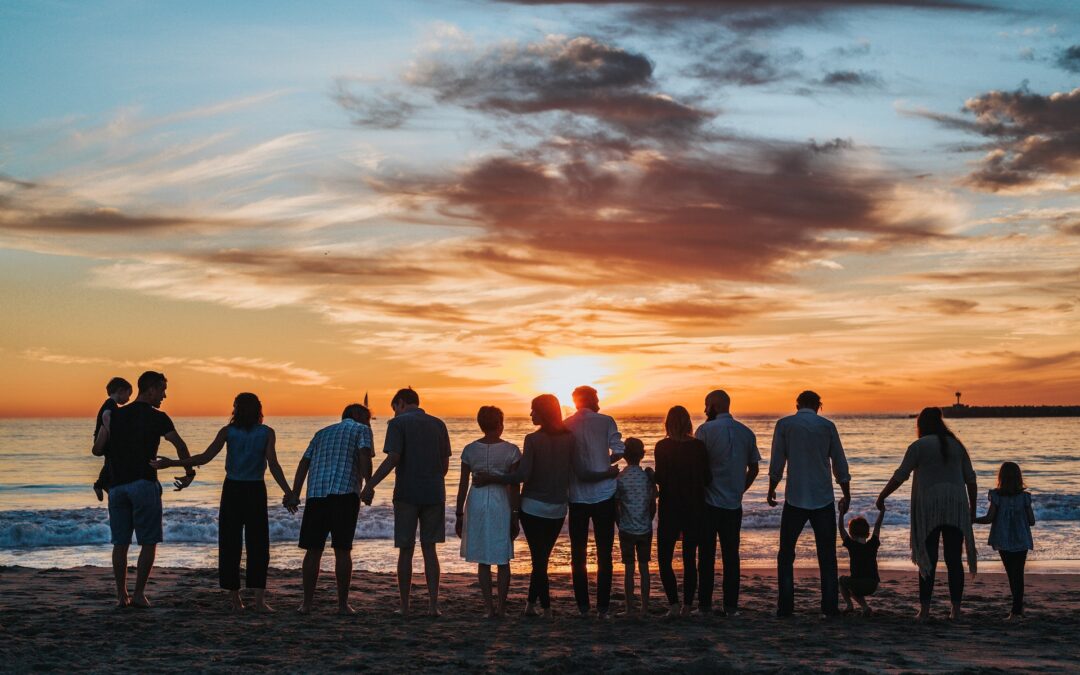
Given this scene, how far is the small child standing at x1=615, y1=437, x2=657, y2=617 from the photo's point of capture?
28.5 feet

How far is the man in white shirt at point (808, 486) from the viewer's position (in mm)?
8617

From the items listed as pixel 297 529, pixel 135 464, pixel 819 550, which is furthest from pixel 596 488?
pixel 297 529

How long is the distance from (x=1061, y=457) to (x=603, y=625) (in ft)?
153

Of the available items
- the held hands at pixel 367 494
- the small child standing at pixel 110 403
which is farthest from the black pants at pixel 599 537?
the small child standing at pixel 110 403

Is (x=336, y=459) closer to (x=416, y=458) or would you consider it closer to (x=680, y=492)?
(x=416, y=458)

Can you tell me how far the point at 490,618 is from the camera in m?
8.59

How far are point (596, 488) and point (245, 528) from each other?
10.6 ft

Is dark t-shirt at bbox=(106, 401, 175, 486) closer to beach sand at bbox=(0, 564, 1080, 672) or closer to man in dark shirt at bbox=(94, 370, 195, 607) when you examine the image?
man in dark shirt at bbox=(94, 370, 195, 607)

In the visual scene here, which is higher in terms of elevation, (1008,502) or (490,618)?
(1008,502)

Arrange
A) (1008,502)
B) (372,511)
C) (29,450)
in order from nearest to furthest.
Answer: (1008,502), (372,511), (29,450)

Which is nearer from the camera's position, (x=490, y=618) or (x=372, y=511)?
(x=490, y=618)

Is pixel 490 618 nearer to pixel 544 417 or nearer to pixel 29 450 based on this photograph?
pixel 544 417

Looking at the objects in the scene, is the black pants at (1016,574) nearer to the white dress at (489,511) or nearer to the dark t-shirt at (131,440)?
the white dress at (489,511)

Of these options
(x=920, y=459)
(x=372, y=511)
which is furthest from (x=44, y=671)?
Result: (x=372, y=511)
